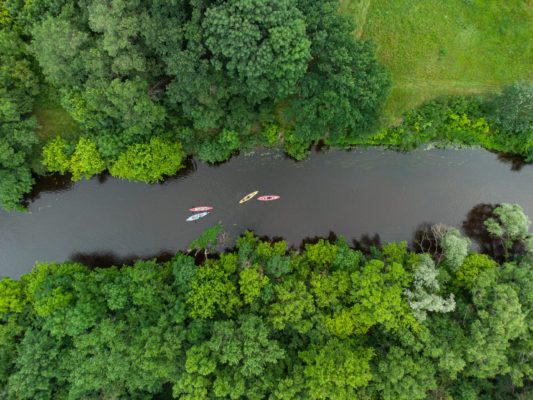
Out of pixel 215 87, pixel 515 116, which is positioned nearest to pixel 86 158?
pixel 215 87

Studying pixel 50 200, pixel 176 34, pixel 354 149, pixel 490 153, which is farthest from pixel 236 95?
pixel 490 153

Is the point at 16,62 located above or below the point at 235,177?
above

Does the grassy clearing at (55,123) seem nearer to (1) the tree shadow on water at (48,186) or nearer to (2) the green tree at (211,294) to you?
(1) the tree shadow on water at (48,186)

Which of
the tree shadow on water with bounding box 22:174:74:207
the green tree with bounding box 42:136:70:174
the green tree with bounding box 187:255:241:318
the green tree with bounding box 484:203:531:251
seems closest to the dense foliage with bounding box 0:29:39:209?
→ the green tree with bounding box 42:136:70:174

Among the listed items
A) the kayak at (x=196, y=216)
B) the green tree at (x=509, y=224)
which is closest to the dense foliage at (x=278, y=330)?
the green tree at (x=509, y=224)

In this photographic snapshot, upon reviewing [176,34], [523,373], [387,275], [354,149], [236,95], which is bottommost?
[523,373]

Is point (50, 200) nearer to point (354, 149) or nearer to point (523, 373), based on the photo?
point (354, 149)
